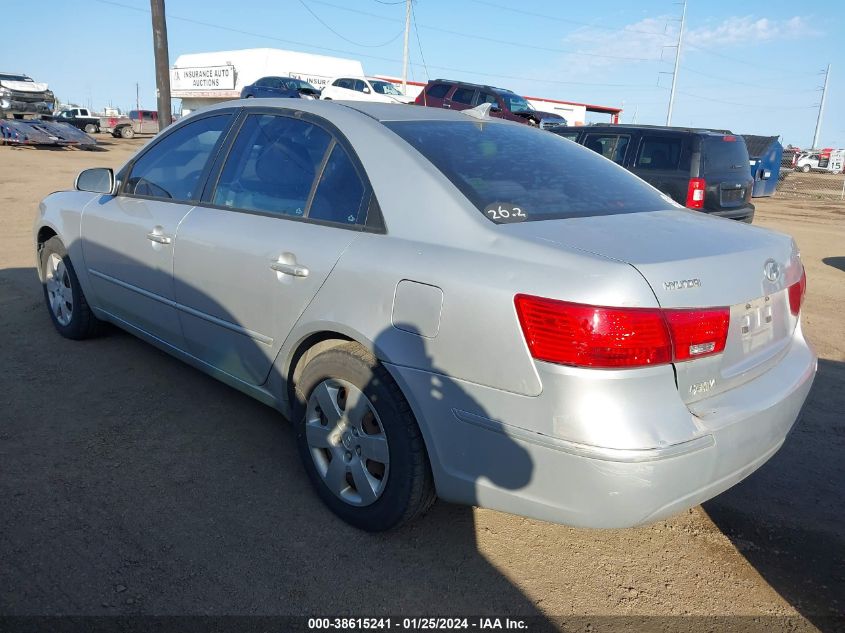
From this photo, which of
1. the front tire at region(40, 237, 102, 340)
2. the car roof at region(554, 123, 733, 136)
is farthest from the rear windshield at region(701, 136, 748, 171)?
the front tire at region(40, 237, 102, 340)

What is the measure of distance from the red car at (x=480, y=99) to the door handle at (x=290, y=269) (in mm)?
14985

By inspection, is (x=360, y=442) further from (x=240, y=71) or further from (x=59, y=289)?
(x=240, y=71)

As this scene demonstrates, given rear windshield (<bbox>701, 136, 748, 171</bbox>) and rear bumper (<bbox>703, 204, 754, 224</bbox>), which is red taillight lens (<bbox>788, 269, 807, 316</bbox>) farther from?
rear windshield (<bbox>701, 136, 748, 171</bbox>)

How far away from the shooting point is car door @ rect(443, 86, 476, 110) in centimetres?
1834

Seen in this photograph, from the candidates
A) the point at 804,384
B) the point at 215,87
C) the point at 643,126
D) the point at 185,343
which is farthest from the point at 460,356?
the point at 215,87

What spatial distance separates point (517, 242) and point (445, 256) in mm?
256

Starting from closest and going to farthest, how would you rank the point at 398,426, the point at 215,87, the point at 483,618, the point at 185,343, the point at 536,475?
the point at 536,475 < the point at 483,618 < the point at 398,426 < the point at 185,343 < the point at 215,87

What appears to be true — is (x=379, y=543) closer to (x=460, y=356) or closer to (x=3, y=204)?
(x=460, y=356)

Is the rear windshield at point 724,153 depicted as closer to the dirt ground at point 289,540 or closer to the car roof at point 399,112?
the dirt ground at point 289,540

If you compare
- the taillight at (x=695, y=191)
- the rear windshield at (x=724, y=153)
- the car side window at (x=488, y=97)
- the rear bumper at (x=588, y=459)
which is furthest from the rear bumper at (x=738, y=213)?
the car side window at (x=488, y=97)

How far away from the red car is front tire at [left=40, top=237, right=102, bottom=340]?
13438 millimetres

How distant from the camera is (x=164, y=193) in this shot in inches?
151

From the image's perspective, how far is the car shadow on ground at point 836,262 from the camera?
968 centimetres

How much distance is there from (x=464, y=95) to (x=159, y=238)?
53.0 ft
